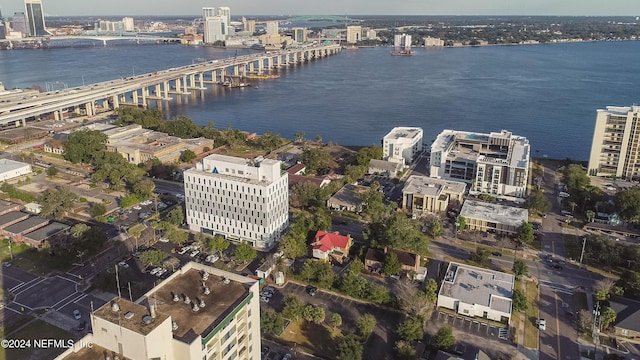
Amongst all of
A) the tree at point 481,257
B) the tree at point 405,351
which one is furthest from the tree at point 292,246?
the tree at point 481,257

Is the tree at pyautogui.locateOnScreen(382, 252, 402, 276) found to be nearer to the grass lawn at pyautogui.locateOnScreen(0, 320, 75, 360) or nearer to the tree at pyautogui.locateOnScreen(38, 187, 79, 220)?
the grass lawn at pyautogui.locateOnScreen(0, 320, 75, 360)

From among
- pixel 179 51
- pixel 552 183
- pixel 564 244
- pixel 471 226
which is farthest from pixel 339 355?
pixel 179 51

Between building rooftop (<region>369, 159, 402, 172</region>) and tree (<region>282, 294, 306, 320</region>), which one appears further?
building rooftop (<region>369, 159, 402, 172</region>)

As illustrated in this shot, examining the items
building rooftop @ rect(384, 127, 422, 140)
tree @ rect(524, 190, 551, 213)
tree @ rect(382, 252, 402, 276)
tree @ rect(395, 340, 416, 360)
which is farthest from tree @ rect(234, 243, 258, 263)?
building rooftop @ rect(384, 127, 422, 140)

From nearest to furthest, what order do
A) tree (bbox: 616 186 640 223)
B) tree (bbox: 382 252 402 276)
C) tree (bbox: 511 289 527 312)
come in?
1. tree (bbox: 511 289 527 312)
2. tree (bbox: 382 252 402 276)
3. tree (bbox: 616 186 640 223)

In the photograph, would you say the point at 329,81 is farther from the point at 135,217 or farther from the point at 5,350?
the point at 5,350

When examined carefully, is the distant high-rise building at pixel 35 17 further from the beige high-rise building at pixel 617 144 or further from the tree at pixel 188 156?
the beige high-rise building at pixel 617 144

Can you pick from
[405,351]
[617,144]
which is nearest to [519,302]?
[405,351]

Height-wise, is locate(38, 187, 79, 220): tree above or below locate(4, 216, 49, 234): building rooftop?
above
